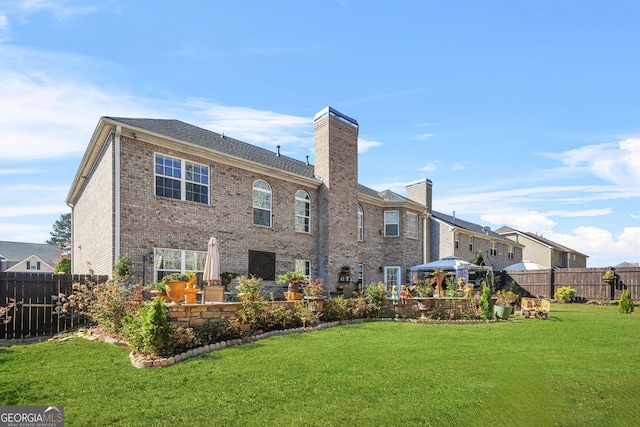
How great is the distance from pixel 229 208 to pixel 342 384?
10554 mm

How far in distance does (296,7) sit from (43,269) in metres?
51.6

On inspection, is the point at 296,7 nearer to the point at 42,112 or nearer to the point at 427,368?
the point at 42,112

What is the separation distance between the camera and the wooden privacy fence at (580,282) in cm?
2245

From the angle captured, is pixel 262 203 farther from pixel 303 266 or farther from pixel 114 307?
pixel 114 307

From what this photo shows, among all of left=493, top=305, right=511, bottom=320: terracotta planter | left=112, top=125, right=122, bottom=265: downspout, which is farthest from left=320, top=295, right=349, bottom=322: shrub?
left=112, top=125, right=122, bottom=265: downspout

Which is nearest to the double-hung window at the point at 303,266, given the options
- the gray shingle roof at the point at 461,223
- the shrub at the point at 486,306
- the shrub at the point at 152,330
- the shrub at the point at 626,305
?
the shrub at the point at 486,306

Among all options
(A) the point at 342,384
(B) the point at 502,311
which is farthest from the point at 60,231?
(A) the point at 342,384

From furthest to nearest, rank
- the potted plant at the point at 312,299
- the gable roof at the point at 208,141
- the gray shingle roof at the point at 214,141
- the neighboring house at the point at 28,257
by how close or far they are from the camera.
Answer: the neighboring house at the point at 28,257 < the gray shingle roof at the point at 214,141 < the gable roof at the point at 208,141 < the potted plant at the point at 312,299

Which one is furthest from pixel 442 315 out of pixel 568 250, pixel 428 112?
pixel 568 250

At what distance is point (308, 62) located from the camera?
12.4 meters

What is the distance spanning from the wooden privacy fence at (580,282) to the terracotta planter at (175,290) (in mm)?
24167

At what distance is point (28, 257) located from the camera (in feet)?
153

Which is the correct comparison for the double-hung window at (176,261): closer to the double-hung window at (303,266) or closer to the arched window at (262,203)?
the arched window at (262,203)

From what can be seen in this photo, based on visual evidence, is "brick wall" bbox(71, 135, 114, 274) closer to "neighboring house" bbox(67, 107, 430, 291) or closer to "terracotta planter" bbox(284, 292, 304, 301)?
"neighboring house" bbox(67, 107, 430, 291)
